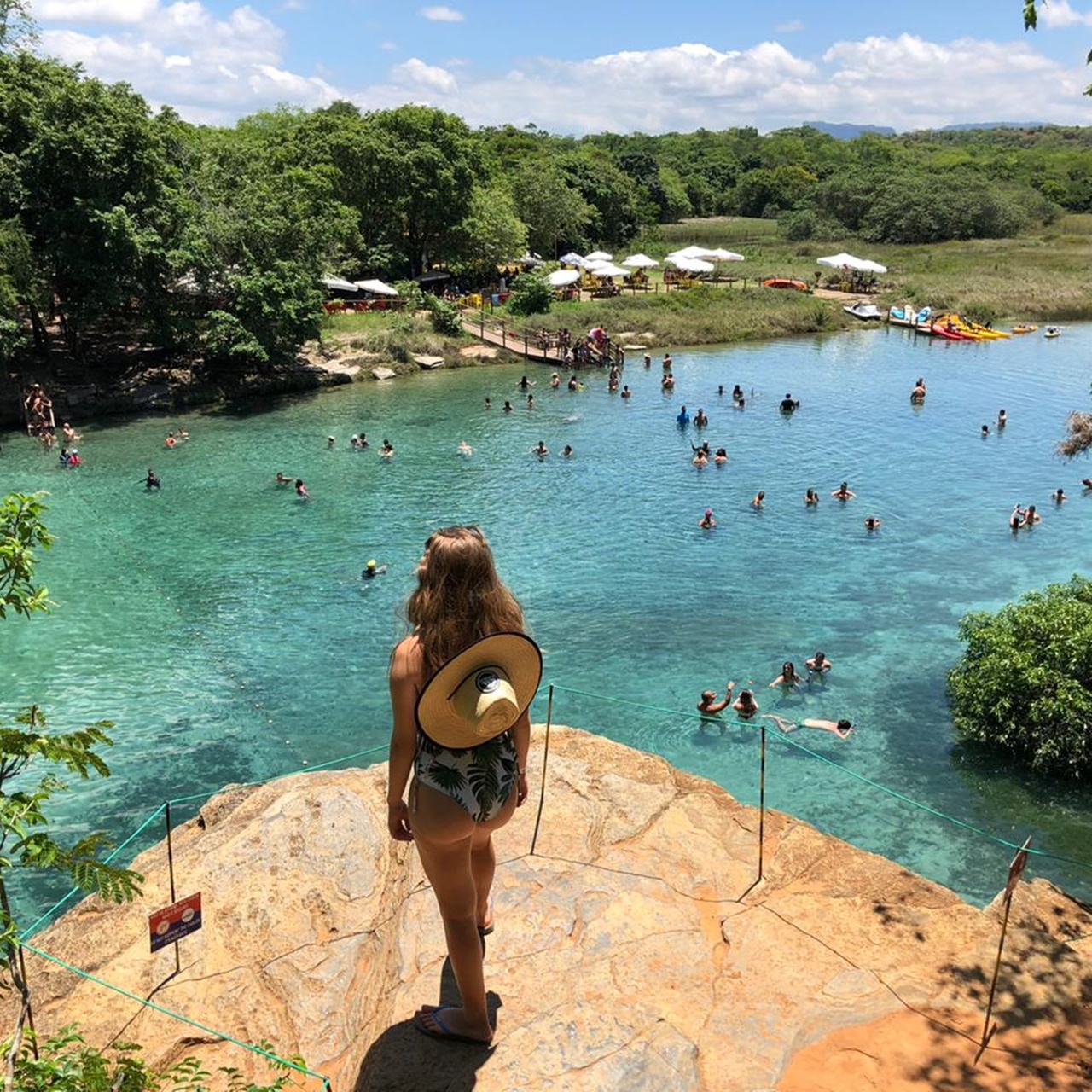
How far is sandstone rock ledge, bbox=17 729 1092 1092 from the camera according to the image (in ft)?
16.2

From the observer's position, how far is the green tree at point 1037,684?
41.1ft

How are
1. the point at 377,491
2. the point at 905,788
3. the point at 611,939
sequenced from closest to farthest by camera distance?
the point at 611,939, the point at 905,788, the point at 377,491

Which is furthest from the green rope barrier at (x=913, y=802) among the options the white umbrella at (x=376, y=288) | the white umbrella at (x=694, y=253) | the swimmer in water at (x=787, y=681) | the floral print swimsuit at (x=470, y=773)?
the white umbrella at (x=694, y=253)

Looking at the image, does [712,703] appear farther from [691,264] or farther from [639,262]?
[639,262]

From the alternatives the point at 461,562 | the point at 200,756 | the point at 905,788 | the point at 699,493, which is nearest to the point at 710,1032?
the point at 461,562

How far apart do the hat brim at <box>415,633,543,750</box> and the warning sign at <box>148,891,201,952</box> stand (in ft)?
10.2

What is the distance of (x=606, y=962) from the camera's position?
5.73 meters

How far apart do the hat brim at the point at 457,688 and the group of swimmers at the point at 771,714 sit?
1067cm

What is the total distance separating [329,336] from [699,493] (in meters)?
21.7

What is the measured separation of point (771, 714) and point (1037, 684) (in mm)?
4140

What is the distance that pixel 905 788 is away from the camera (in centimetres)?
1316

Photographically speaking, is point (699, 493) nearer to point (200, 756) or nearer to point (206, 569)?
point (206, 569)

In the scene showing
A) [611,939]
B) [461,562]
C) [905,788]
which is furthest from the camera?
[905,788]

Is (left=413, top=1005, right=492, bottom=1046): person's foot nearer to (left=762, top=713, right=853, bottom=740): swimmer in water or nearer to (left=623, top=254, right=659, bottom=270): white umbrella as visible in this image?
(left=762, top=713, right=853, bottom=740): swimmer in water
